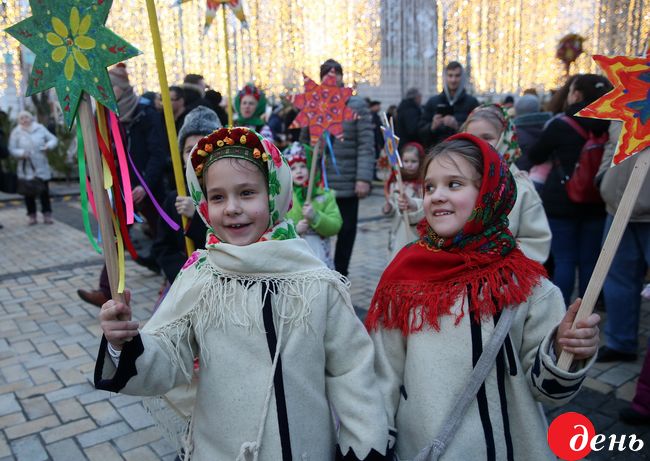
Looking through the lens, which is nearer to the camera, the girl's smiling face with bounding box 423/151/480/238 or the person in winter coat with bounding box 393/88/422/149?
the girl's smiling face with bounding box 423/151/480/238

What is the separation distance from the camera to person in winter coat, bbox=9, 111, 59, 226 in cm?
877

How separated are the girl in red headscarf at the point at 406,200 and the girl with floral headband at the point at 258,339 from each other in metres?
1.97

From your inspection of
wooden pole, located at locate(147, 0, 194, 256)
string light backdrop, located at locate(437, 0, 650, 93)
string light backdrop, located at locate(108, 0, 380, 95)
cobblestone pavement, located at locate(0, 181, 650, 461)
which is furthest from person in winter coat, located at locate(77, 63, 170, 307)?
string light backdrop, located at locate(437, 0, 650, 93)

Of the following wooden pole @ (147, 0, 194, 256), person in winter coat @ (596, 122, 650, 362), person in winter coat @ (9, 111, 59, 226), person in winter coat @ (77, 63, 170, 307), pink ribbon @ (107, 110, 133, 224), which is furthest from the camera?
person in winter coat @ (9, 111, 59, 226)

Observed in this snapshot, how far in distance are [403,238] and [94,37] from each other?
Answer: 2.82m

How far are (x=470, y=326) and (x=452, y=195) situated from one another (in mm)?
409

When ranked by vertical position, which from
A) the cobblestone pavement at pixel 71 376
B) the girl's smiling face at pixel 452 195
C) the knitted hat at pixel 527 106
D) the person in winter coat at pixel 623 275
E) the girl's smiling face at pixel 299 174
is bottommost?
the cobblestone pavement at pixel 71 376

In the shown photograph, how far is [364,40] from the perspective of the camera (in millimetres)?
19328

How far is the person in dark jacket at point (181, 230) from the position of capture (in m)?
2.97

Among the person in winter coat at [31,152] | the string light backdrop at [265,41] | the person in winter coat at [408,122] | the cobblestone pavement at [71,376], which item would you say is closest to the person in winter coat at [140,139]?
the cobblestone pavement at [71,376]

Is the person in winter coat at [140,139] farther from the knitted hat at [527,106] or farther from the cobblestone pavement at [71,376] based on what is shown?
the knitted hat at [527,106]

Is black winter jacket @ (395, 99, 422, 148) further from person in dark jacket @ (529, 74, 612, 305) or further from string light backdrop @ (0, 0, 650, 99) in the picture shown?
string light backdrop @ (0, 0, 650, 99)

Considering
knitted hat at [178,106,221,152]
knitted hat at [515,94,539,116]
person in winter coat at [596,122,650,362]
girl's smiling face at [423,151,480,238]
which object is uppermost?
knitted hat at [515,94,539,116]

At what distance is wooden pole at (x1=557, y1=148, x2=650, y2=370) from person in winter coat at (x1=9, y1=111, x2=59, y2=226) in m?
9.17
